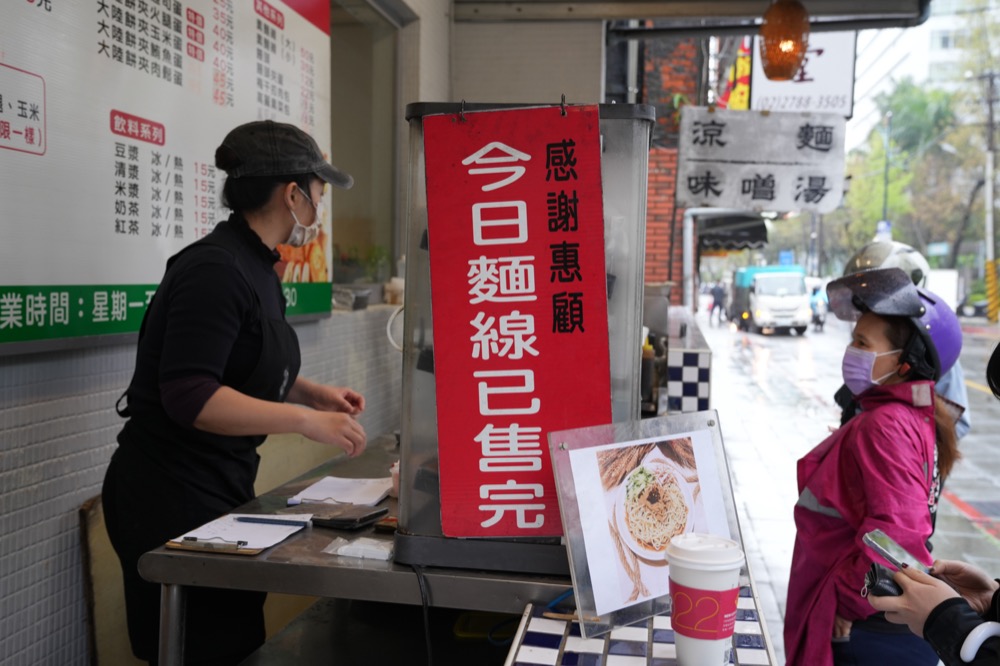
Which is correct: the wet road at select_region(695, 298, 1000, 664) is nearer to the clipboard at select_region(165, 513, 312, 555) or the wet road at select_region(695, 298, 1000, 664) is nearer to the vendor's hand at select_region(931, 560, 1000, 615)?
the vendor's hand at select_region(931, 560, 1000, 615)

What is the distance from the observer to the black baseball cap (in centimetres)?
224

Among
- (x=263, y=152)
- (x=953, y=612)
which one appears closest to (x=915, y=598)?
(x=953, y=612)

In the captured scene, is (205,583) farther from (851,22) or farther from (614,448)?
(851,22)

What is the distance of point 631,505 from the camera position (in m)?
1.60

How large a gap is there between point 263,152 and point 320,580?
1.13m

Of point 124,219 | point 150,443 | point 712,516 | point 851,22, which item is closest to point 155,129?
point 124,219

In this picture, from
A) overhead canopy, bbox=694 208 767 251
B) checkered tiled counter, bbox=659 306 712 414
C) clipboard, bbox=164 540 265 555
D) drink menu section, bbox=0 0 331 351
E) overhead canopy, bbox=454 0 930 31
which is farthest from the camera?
overhead canopy, bbox=694 208 767 251

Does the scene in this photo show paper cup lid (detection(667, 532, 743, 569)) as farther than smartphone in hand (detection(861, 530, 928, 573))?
No

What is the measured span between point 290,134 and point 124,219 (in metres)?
0.74

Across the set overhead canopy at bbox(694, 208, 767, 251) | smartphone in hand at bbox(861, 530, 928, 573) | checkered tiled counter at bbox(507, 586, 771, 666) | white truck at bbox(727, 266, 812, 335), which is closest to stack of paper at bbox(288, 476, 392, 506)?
checkered tiled counter at bbox(507, 586, 771, 666)

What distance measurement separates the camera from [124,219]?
268 centimetres

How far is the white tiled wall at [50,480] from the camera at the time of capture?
227 centimetres

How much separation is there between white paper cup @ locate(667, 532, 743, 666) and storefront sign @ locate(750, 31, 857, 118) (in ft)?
29.0

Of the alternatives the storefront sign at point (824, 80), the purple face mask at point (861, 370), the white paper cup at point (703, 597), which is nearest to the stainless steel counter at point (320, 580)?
the white paper cup at point (703, 597)
